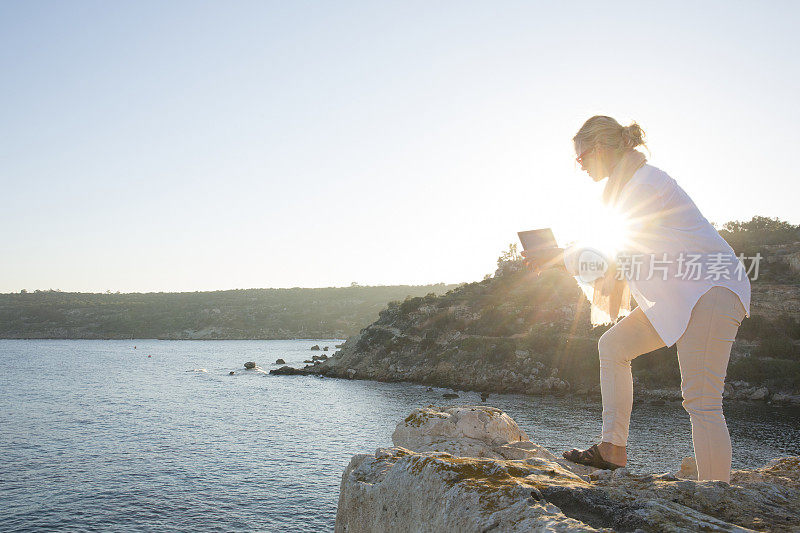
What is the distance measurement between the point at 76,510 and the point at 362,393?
35.9 meters

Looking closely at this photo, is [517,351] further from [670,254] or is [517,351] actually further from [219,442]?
[670,254]

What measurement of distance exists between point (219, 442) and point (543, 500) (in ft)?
104

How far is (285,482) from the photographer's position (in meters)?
22.9

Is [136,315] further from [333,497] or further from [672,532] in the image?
[672,532]

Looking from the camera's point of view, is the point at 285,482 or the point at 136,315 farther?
the point at 136,315

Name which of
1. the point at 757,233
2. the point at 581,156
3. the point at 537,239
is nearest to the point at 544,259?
the point at 537,239

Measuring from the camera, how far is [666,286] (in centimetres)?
351

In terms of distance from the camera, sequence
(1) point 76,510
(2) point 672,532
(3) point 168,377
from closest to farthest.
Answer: (2) point 672,532
(1) point 76,510
(3) point 168,377

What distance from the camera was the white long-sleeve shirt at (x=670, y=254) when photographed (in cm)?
339

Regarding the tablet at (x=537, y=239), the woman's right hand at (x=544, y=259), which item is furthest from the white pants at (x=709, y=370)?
the tablet at (x=537, y=239)

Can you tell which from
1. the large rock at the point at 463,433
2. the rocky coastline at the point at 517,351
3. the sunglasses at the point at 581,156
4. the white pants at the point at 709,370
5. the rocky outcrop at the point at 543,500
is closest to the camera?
the rocky outcrop at the point at 543,500

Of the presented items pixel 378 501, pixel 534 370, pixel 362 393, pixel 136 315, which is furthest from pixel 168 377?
pixel 136 315

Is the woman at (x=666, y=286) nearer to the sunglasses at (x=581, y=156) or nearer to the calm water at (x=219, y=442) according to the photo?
the sunglasses at (x=581, y=156)

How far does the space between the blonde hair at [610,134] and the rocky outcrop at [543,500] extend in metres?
2.29
